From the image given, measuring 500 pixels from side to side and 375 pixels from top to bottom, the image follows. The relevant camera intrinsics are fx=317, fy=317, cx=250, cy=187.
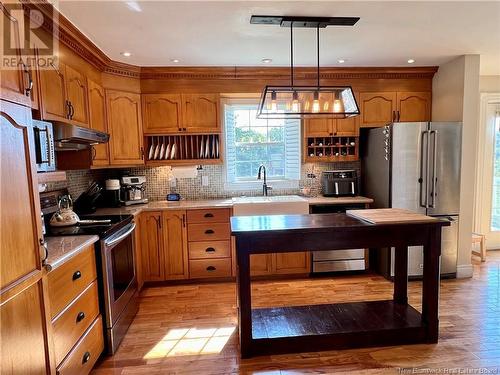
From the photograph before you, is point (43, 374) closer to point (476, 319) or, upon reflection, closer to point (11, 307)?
point (11, 307)

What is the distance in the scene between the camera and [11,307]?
4.19ft

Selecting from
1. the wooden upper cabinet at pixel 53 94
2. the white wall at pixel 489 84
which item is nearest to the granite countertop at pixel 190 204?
the wooden upper cabinet at pixel 53 94

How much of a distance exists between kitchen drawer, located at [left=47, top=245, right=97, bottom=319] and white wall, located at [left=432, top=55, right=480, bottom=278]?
3.83 meters

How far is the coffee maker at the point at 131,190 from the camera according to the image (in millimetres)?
3761

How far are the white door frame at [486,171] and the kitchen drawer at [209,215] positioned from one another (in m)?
3.68

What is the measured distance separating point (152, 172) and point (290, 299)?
2.31 m

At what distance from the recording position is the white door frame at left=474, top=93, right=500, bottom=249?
4445 mm

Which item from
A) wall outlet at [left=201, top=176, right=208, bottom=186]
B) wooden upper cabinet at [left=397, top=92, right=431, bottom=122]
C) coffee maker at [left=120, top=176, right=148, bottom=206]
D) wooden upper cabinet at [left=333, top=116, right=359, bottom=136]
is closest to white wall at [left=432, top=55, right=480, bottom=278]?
wooden upper cabinet at [left=397, top=92, right=431, bottom=122]

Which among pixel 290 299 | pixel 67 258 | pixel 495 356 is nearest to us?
pixel 67 258

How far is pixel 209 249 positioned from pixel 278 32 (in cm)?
237

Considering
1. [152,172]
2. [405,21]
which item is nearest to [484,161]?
[405,21]

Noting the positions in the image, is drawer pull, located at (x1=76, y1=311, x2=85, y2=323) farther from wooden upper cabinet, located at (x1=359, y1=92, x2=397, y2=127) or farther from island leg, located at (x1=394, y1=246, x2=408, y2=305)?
wooden upper cabinet, located at (x1=359, y1=92, x2=397, y2=127)

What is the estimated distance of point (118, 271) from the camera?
2.57m

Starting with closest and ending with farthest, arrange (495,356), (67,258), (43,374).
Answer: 1. (43,374)
2. (67,258)
3. (495,356)
